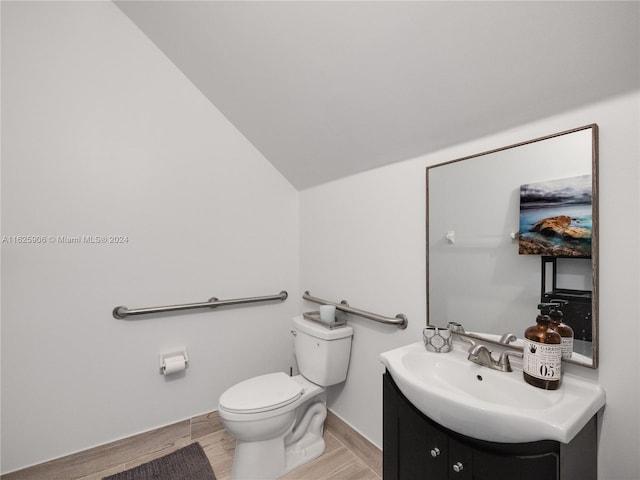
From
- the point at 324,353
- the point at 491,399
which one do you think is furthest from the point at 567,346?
the point at 324,353

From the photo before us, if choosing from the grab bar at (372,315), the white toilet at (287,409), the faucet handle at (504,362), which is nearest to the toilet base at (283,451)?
the white toilet at (287,409)

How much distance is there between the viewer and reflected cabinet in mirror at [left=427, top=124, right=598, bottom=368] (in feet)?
3.00

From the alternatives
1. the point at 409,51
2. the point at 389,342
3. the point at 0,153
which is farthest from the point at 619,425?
the point at 0,153

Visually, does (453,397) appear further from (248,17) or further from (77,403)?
(77,403)

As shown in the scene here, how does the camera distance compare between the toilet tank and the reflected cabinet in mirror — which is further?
the toilet tank

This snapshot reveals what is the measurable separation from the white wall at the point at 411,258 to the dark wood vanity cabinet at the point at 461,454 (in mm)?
153

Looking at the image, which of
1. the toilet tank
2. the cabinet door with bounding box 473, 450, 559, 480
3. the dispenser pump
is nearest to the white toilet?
the toilet tank

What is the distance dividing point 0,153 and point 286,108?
1402mm

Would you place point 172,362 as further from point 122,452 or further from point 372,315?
point 372,315

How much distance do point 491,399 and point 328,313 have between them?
96 cm

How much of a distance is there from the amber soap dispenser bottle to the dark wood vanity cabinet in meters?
0.15

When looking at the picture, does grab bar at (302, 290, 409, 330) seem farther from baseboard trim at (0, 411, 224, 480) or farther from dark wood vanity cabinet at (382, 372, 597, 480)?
baseboard trim at (0, 411, 224, 480)

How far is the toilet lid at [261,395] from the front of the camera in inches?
56.6

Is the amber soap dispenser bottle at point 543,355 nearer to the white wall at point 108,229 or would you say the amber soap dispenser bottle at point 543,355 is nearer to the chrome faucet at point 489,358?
the chrome faucet at point 489,358
